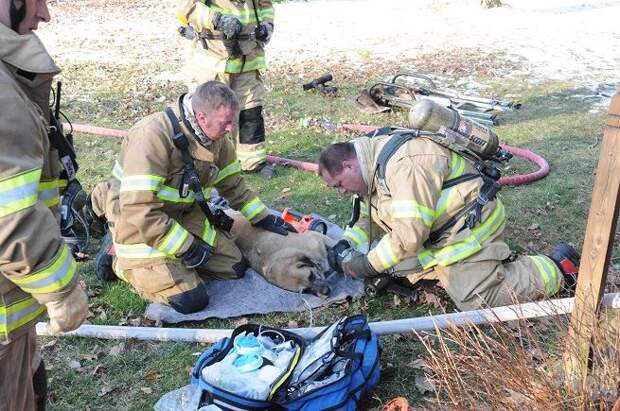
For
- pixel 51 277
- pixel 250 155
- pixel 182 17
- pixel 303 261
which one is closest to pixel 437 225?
pixel 303 261

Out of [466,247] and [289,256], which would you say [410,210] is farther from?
[289,256]

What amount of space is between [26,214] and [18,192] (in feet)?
0.29

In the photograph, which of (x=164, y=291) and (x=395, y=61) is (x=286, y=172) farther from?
(x=395, y=61)

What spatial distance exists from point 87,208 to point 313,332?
287cm

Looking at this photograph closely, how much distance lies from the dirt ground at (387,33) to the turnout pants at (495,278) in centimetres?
677

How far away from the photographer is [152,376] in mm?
4012

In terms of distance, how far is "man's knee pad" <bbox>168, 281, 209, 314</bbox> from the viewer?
15.0ft

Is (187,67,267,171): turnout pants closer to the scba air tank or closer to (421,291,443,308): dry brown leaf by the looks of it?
the scba air tank

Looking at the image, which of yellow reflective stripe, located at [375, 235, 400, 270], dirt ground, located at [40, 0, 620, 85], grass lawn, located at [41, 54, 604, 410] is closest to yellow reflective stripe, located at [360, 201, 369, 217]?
yellow reflective stripe, located at [375, 235, 400, 270]

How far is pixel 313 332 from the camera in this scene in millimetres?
3967

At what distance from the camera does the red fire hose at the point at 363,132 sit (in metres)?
6.53

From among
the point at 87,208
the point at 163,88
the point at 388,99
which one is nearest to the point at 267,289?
the point at 87,208

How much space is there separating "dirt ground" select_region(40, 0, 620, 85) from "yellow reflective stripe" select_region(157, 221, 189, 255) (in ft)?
25.0

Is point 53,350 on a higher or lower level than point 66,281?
lower
